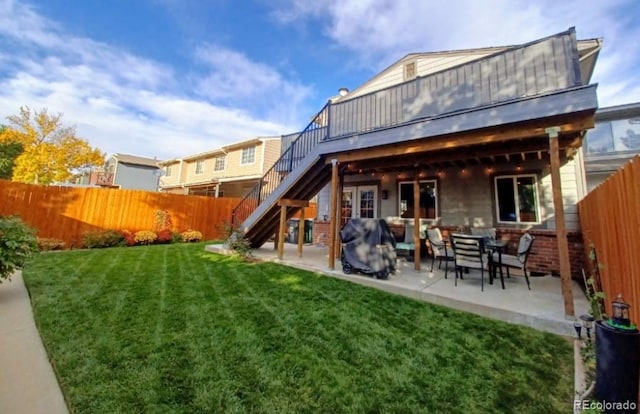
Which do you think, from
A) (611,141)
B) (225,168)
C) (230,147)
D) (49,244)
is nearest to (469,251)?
(611,141)

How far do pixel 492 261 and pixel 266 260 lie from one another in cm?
529

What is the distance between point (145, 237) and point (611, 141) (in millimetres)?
18768

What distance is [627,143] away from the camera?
30.7ft

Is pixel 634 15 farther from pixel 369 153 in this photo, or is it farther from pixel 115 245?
pixel 115 245

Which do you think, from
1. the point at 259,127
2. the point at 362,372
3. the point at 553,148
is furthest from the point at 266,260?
the point at 259,127

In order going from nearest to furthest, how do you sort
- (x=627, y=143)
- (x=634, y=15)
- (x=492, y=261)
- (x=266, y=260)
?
(x=492, y=261)
(x=634, y=15)
(x=266, y=260)
(x=627, y=143)

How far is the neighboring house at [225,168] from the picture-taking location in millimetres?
16812

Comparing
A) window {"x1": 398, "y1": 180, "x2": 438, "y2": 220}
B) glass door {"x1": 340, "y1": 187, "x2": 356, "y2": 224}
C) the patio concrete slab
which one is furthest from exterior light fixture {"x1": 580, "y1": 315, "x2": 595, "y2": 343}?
glass door {"x1": 340, "y1": 187, "x2": 356, "y2": 224}

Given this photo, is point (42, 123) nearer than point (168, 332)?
No

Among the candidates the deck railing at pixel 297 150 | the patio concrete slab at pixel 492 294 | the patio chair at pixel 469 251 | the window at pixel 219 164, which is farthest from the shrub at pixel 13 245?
the window at pixel 219 164

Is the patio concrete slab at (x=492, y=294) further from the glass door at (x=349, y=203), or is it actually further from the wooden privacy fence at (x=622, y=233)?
the glass door at (x=349, y=203)

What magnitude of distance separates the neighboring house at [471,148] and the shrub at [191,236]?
13.9ft

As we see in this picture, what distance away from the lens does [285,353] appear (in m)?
2.62

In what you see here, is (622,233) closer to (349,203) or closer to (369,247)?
(369,247)
